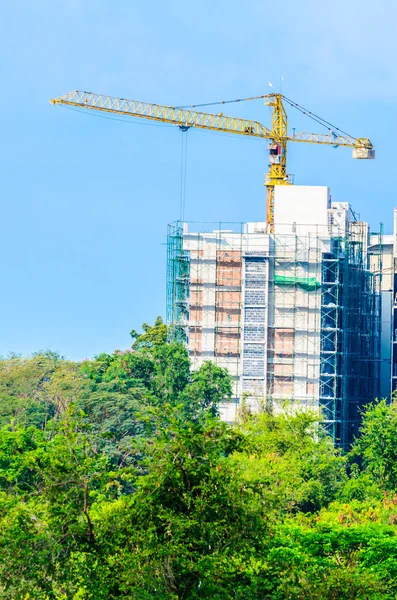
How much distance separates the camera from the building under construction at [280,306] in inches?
3285

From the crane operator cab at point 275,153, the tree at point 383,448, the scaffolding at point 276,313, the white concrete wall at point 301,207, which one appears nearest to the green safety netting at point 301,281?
the scaffolding at point 276,313

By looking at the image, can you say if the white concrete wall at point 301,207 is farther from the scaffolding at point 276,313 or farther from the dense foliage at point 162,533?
the dense foliage at point 162,533

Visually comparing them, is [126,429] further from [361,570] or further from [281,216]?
[361,570]

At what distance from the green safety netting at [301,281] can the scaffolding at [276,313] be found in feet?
0.19

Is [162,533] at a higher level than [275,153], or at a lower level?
lower

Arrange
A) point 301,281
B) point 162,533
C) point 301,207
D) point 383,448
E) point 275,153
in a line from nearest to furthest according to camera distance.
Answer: point 162,533 < point 383,448 < point 301,281 < point 301,207 < point 275,153

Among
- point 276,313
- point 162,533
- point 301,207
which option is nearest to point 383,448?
point 276,313

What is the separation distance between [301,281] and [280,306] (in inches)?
74.4

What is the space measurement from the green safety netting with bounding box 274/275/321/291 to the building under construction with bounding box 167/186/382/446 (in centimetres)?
6

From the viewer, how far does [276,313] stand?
3305 inches

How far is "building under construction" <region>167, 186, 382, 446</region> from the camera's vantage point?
8344cm

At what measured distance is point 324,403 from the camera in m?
83.6

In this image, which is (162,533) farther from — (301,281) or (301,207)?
(301,207)

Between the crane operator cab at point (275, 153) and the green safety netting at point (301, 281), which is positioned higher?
the crane operator cab at point (275, 153)
